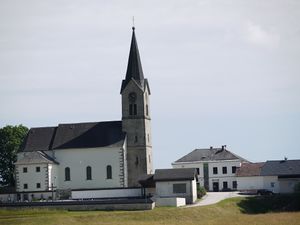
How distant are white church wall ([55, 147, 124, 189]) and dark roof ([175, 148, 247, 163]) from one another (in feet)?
59.3

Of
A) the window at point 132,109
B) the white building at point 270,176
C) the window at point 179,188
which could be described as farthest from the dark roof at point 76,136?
the white building at point 270,176

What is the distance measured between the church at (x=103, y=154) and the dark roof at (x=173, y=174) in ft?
19.6

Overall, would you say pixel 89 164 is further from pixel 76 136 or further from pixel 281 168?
pixel 281 168

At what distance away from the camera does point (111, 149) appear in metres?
83.0

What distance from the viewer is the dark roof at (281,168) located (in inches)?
3395

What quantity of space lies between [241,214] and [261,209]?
21.0ft

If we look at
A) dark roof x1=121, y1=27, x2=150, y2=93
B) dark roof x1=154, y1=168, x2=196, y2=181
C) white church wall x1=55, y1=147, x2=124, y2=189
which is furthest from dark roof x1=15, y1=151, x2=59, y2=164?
dark roof x1=154, y1=168, x2=196, y2=181

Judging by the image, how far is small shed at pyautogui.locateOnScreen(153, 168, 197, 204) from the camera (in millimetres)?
74125

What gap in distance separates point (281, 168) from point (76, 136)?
83.7 feet

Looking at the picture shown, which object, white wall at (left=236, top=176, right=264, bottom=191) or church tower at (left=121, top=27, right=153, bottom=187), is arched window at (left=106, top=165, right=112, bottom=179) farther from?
white wall at (left=236, top=176, right=264, bottom=191)

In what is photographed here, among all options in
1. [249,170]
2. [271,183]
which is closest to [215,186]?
[249,170]

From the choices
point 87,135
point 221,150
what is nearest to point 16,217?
point 87,135

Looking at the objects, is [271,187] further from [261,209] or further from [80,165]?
[80,165]

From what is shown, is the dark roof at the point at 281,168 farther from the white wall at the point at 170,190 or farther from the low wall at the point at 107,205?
the low wall at the point at 107,205
